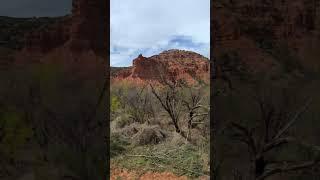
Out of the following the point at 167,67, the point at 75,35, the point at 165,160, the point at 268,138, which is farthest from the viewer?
the point at 167,67

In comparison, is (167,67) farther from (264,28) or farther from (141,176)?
(264,28)

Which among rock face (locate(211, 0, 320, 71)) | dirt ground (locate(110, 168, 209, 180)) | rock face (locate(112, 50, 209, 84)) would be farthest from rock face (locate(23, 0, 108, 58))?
rock face (locate(112, 50, 209, 84))

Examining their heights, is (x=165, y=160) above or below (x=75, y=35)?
below

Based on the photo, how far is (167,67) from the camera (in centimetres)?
2952

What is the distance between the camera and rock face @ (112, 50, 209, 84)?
2902 cm

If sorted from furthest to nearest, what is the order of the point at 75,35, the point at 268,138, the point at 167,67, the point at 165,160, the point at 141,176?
the point at 167,67
the point at 165,160
the point at 141,176
the point at 75,35
the point at 268,138

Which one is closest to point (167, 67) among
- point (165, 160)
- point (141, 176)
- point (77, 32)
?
point (165, 160)

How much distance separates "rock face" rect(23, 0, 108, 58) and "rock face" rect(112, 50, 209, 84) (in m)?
21.6

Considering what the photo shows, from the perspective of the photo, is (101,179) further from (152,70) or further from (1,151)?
(152,70)

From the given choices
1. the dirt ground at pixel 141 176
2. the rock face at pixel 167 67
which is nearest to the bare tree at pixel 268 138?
the dirt ground at pixel 141 176

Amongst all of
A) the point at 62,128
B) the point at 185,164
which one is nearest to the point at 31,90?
the point at 62,128

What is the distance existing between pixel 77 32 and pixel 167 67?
23.8 m

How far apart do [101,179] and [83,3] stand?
2.29 metres

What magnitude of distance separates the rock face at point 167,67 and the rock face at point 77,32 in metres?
21.6
